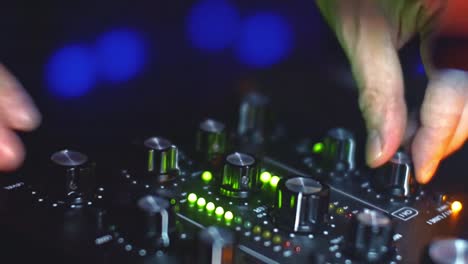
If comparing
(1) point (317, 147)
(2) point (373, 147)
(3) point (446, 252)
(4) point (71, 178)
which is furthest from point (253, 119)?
(3) point (446, 252)

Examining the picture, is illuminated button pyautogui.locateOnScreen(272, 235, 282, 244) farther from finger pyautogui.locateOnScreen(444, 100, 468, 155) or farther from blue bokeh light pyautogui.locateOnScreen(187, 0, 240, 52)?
blue bokeh light pyautogui.locateOnScreen(187, 0, 240, 52)

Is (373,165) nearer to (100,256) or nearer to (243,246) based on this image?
(243,246)

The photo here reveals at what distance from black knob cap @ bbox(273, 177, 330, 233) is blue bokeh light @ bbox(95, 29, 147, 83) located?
1.18 ft

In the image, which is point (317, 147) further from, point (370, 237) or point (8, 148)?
point (8, 148)

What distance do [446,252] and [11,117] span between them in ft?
1.55

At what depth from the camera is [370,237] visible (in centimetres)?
90

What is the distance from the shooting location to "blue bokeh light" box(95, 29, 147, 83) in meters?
1.19

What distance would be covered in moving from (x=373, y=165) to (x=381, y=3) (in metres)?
0.21

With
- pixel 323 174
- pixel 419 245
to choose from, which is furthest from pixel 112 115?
pixel 419 245

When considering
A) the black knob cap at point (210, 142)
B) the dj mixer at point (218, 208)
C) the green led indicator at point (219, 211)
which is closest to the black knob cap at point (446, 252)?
the dj mixer at point (218, 208)

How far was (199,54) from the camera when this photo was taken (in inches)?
52.0

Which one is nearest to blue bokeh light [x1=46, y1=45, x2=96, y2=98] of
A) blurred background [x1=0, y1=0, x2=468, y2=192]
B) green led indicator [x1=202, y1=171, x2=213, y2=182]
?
blurred background [x1=0, y1=0, x2=468, y2=192]

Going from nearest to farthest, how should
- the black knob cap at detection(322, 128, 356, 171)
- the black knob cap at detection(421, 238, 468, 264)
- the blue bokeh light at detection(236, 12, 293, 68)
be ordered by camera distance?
the black knob cap at detection(421, 238, 468, 264) < the black knob cap at detection(322, 128, 356, 171) < the blue bokeh light at detection(236, 12, 293, 68)

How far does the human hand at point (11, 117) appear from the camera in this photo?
89 centimetres
